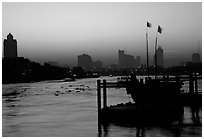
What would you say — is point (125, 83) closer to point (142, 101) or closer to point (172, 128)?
point (142, 101)

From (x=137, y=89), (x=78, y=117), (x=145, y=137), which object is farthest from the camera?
(x=78, y=117)

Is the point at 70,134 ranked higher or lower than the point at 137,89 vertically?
lower

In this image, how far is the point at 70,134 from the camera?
20.4 meters

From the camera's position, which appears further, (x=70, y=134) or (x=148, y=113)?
(x=148, y=113)

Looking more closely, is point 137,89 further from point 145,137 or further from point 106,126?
point 145,137

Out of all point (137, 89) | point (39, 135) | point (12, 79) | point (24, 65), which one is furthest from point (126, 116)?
point (24, 65)

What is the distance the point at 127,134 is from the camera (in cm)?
1961

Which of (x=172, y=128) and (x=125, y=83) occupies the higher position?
(x=125, y=83)

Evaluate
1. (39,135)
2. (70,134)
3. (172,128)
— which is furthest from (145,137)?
(39,135)

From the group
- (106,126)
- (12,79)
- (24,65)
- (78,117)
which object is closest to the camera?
(106,126)

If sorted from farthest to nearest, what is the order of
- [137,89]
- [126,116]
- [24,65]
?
[24,65], [137,89], [126,116]

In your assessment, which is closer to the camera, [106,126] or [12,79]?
[106,126]

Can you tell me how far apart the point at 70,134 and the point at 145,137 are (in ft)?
13.6

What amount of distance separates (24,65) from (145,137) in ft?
547
